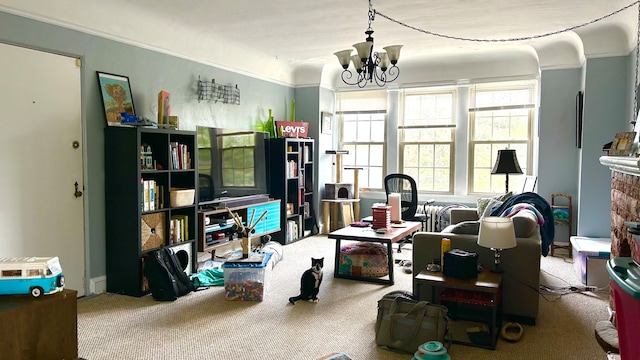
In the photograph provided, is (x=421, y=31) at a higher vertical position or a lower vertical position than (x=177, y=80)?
higher

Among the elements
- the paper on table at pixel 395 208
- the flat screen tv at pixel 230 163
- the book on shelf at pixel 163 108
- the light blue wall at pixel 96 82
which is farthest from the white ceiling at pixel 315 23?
the paper on table at pixel 395 208

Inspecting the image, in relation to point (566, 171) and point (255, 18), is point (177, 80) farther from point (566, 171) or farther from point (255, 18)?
point (566, 171)

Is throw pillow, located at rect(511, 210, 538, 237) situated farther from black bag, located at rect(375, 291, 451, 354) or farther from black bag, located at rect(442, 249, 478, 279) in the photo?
black bag, located at rect(375, 291, 451, 354)

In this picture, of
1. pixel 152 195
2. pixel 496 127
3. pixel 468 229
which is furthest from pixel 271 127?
pixel 468 229

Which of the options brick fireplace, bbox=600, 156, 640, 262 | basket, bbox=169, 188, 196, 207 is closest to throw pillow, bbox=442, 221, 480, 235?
brick fireplace, bbox=600, 156, 640, 262

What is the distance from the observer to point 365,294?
162 inches

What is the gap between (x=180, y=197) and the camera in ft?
14.3

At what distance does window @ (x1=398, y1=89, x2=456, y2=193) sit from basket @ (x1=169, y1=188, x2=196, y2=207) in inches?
147

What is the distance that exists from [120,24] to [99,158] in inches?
48.9

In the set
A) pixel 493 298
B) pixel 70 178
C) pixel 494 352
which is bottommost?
pixel 494 352

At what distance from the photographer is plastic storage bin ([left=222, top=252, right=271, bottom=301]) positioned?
3.93 metres

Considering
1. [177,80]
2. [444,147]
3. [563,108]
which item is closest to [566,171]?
[563,108]

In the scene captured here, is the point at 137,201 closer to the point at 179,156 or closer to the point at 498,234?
the point at 179,156

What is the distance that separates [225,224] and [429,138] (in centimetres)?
347
